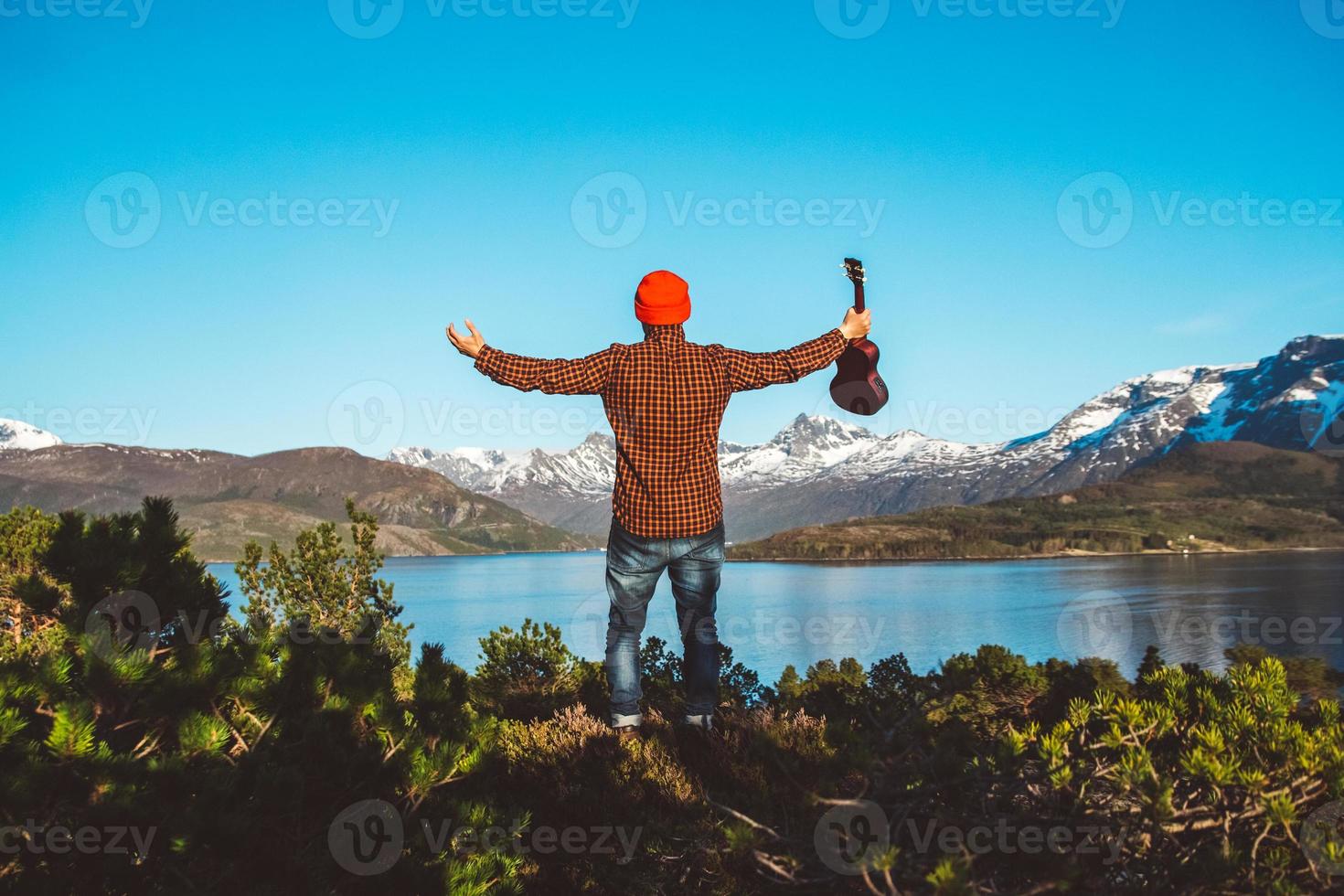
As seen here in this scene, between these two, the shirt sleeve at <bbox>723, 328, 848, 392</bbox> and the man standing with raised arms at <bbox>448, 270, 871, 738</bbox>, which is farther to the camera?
the shirt sleeve at <bbox>723, 328, 848, 392</bbox>

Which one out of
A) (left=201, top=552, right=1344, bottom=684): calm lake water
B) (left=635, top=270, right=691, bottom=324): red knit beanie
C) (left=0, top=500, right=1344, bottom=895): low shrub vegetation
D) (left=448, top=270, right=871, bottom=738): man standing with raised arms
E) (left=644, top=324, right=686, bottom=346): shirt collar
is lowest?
(left=201, top=552, right=1344, bottom=684): calm lake water

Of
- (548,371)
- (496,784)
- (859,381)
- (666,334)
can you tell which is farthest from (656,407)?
(496,784)

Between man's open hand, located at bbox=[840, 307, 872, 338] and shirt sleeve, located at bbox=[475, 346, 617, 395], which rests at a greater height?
man's open hand, located at bbox=[840, 307, 872, 338]

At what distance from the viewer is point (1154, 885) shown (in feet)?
9.75

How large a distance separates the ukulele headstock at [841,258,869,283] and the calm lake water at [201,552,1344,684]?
153 feet

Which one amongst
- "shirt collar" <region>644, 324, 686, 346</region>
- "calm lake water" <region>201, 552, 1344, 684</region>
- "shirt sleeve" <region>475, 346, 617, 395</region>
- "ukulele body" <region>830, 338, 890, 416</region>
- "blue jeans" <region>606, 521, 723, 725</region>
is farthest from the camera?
"calm lake water" <region>201, 552, 1344, 684</region>

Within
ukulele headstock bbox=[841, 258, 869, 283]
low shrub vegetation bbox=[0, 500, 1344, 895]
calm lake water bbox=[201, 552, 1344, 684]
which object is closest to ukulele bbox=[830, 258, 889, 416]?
ukulele headstock bbox=[841, 258, 869, 283]

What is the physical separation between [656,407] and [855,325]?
66.6 inches

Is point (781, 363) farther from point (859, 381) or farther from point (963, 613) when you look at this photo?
point (963, 613)

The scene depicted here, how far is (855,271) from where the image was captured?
722cm

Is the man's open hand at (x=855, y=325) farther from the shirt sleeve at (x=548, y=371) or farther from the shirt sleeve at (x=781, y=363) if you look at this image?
the shirt sleeve at (x=548, y=371)

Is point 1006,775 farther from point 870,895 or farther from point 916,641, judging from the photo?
point 916,641

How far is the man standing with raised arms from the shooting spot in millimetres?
6527

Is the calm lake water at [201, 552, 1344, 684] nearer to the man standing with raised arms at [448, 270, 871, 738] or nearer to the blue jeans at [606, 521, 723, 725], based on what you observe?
the blue jeans at [606, 521, 723, 725]
